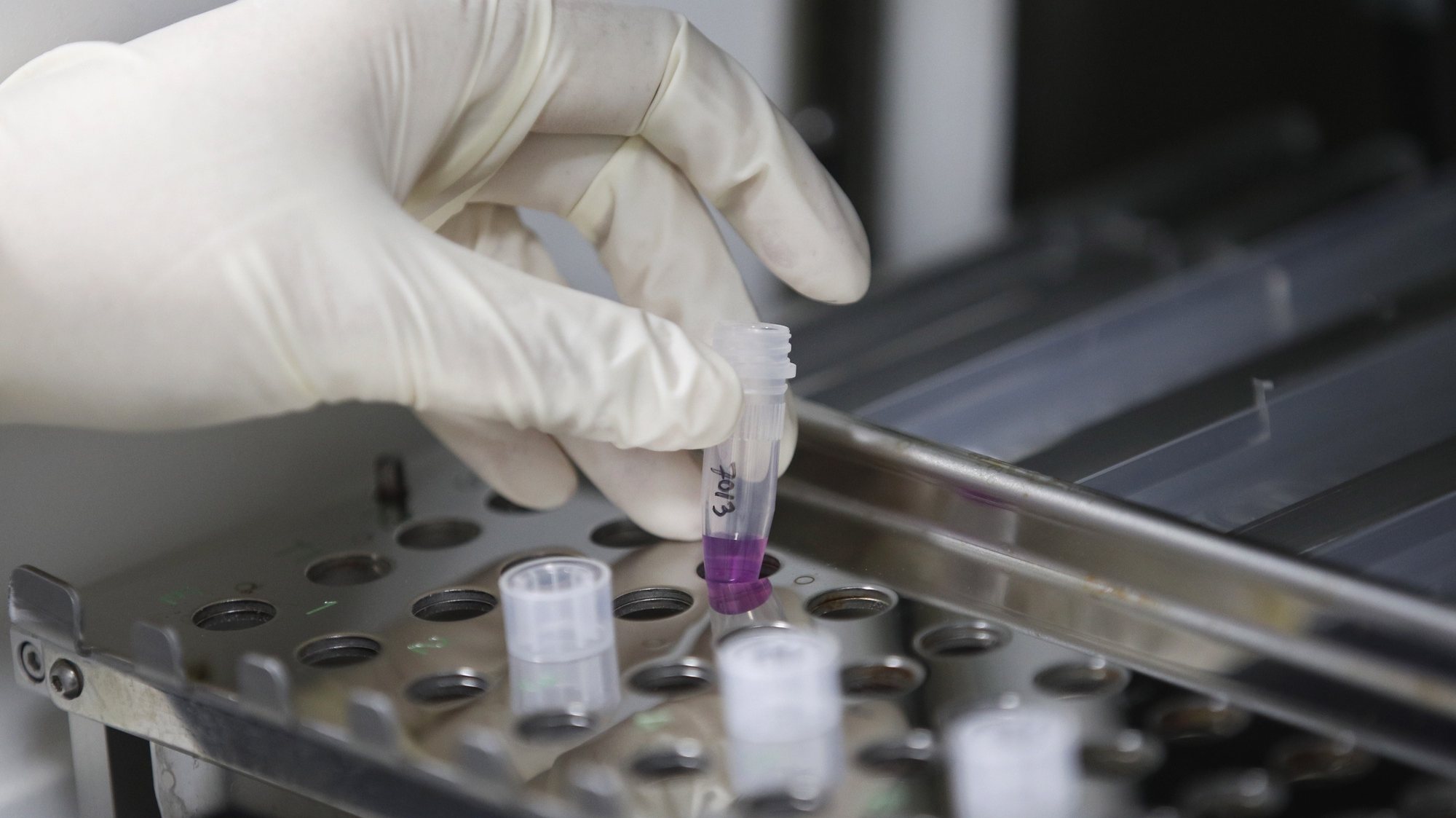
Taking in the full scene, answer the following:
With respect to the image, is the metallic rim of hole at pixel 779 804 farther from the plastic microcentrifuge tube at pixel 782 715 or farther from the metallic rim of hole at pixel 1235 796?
the metallic rim of hole at pixel 1235 796

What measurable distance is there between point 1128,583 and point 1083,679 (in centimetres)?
11

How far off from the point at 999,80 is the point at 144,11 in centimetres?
145

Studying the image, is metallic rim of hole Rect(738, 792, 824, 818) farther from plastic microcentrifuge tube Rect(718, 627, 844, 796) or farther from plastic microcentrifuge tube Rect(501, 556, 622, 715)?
plastic microcentrifuge tube Rect(501, 556, 622, 715)

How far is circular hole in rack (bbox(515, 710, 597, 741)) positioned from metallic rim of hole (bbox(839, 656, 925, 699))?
0.18 m

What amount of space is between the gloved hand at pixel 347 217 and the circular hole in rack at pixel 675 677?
169mm

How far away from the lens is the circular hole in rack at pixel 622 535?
1289 millimetres

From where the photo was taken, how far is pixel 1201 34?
273 cm

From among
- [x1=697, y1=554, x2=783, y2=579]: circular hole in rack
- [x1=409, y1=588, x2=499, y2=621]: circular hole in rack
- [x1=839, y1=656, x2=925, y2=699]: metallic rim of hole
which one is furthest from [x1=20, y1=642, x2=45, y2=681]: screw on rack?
[x1=839, y1=656, x2=925, y2=699]: metallic rim of hole

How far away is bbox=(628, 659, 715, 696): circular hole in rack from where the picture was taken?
1.05m

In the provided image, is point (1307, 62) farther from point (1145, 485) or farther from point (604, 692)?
point (604, 692)

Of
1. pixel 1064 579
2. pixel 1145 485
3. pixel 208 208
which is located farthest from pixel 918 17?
pixel 208 208

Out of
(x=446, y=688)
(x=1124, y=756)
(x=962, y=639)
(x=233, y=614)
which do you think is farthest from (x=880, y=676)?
(x=233, y=614)

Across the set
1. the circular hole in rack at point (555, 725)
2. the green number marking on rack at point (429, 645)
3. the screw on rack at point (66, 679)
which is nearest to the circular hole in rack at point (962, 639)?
the circular hole in rack at point (555, 725)

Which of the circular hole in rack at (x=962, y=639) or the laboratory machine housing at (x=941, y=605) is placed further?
the circular hole in rack at (x=962, y=639)
